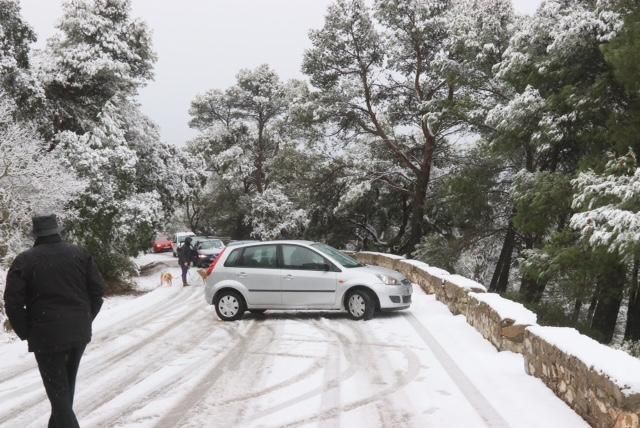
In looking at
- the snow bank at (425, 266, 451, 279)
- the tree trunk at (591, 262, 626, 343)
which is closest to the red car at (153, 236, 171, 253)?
the snow bank at (425, 266, 451, 279)

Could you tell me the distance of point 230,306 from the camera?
38.0ft

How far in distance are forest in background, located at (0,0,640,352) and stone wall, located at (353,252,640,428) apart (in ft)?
9.98

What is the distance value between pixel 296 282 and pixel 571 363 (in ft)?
21.3

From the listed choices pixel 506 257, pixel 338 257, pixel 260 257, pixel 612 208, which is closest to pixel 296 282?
pixel 260 257

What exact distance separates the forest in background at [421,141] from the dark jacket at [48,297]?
346 inches

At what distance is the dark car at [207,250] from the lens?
2902 centimetres

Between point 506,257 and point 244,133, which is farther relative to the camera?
point 244,133

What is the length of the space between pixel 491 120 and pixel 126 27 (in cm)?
1621

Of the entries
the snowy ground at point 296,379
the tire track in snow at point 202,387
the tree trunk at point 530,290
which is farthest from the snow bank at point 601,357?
the tree trunk at point 530,290

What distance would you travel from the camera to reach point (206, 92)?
161 ft

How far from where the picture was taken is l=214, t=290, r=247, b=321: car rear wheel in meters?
11.5

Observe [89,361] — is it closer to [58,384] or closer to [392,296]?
Answer: [58,384]

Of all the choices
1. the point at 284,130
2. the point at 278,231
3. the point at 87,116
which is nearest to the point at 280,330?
the point at 87,116

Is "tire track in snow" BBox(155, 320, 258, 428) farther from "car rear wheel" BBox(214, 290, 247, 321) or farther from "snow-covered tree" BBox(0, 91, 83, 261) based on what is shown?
"snow-covered tree" BBox(0, 91, 83, 261)
